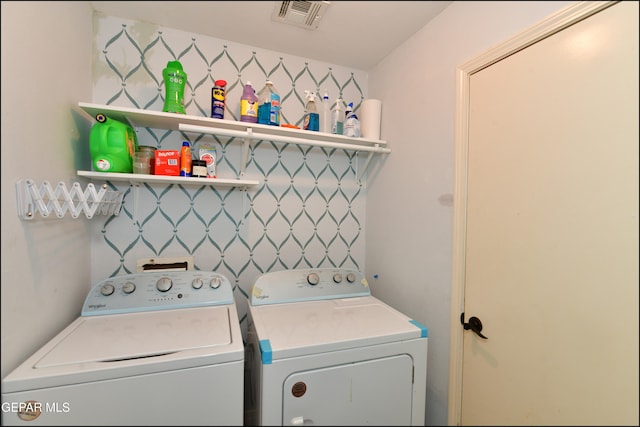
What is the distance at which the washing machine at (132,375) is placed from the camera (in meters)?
0.82

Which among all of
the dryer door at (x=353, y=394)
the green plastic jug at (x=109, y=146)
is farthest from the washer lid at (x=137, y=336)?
the green plastic jug at (x=109, y=146)

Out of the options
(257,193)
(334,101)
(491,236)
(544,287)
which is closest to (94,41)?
(257,193)

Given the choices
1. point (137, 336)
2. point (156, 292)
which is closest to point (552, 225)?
point (137, 336)

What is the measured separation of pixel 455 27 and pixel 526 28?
384 mm

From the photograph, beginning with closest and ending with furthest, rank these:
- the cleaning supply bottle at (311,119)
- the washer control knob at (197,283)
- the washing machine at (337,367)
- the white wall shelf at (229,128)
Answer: the washing machine at (337,367) → the white wall shelf at (229,128) → the washer control knob at (197,283) → the cleaning supply bottle at (311,119)

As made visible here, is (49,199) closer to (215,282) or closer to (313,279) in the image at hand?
(215,282)

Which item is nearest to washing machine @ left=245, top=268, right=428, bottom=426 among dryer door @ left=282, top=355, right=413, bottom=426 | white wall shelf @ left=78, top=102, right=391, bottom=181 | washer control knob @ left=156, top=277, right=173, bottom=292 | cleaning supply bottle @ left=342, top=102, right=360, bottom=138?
dryer door @ left=282, top=355, right=413, bottom=426

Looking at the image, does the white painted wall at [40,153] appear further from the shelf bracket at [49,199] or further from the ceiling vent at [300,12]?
the ceiling vent at [300,12]

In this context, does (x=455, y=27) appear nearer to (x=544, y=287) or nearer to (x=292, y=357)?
(x=544, y=287)

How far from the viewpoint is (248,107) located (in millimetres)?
1515

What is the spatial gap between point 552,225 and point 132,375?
1.43 meters

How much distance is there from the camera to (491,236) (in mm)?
1112

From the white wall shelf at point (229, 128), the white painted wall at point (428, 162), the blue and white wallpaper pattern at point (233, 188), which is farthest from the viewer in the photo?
the blue and white wallpaper pattern at point (233, 188)

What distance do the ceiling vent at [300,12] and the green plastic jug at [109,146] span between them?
0.92 meters
